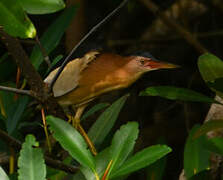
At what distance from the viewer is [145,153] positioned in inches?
26.3

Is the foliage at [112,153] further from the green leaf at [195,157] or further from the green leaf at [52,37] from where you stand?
the green leaf at [52,37]

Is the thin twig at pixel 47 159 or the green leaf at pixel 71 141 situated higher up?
the green leaf at pixel 71 141

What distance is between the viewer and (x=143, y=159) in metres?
0.66

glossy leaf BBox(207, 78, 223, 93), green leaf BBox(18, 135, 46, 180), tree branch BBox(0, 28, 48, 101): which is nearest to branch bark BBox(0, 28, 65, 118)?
tree branch BBox(0, 28, 48, 101)

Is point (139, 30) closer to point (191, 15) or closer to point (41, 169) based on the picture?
point (191, 15)

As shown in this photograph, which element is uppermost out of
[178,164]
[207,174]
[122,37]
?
[207,174]

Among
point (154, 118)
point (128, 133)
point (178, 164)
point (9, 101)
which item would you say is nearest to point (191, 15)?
point (154, 118)

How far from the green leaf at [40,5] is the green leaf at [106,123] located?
0.27 m

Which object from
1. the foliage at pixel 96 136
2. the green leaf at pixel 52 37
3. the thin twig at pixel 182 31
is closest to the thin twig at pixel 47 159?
the foliage at pixel 96 136

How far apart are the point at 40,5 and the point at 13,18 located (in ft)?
0.19

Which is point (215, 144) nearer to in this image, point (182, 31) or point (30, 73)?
point (30, 73)

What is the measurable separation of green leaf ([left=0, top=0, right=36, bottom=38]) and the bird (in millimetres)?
228

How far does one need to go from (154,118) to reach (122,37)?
50 centimetres

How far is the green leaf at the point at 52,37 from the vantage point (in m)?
1.01
